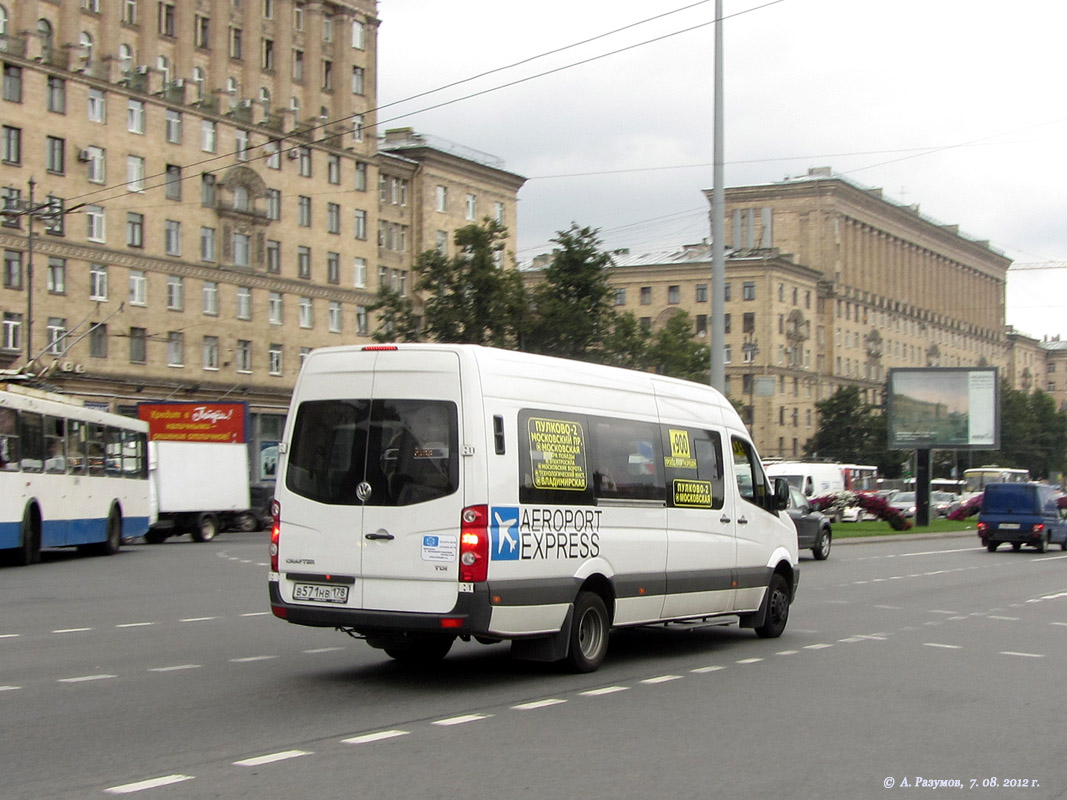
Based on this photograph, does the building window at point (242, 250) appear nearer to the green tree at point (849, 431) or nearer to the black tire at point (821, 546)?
the black tire at point (821, 546)

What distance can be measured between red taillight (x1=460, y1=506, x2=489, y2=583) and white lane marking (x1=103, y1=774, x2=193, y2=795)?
3246 mm

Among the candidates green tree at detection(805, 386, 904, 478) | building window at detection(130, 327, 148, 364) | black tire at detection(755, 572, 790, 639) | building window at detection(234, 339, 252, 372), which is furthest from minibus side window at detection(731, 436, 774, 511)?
green tree at detection(805, 386, 904, 478)

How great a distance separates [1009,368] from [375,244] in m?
110

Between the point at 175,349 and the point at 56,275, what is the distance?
679 centimetres

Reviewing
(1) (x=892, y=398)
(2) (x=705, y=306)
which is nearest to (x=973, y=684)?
(1) (x=892, y=398)

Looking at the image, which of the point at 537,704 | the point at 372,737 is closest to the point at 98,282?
the point at 537,704

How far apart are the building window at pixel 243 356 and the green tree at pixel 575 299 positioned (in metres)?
16.2

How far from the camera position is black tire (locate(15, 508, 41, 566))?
1005 inches

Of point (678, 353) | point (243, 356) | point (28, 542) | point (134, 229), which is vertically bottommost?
point (28, 542)

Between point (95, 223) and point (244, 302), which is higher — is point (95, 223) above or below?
above

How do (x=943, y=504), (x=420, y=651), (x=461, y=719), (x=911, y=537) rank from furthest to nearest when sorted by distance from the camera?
(x=943, y=504) < (x=911, y=537) < (x=420, y=651) < (x=461, y=719)

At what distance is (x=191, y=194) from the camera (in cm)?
6156

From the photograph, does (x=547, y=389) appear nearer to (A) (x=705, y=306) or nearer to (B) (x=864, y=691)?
(B) (x=864, y=691)

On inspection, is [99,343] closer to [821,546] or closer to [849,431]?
[821,546]
